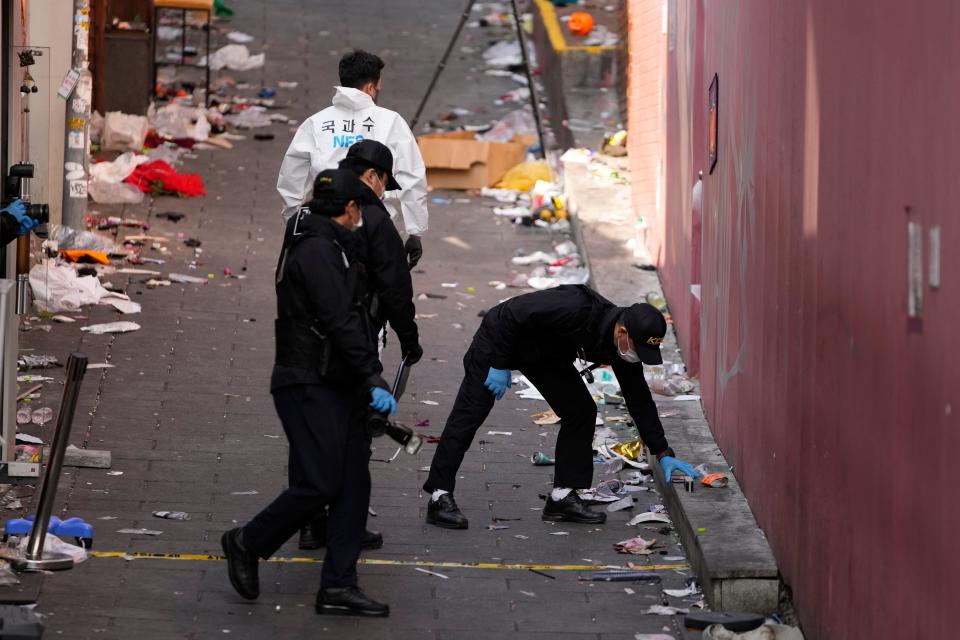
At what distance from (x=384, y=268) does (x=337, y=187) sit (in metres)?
0.76

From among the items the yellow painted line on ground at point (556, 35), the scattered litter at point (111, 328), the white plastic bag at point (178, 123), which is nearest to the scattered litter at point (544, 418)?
the scattered litter at point (111, 328)

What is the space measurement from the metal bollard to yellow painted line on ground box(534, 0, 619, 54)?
34.5ft

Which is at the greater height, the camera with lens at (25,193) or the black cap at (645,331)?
the camera with lens at (25,193)

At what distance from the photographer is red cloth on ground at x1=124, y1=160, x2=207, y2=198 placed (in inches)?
537

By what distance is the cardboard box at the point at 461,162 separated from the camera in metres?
14.4

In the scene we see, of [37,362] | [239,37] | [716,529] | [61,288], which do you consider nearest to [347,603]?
[716,529]

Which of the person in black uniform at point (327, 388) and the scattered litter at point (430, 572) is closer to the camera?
the person in black uniform at point (327, 388)

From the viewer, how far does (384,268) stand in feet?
21.8

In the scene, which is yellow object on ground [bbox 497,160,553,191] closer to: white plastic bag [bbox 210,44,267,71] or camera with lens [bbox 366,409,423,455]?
white plastic bag [bbox 210,44,267,71]

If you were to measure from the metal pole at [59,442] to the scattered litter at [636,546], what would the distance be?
99.9 inches

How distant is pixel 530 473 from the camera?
817 cm

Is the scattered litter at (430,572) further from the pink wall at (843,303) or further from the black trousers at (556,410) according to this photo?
the pink wall at (843,303)

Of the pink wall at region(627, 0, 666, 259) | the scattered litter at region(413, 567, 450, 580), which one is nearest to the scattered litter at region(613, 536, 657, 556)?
the scattered litter at region(413, 567, 450, 580)

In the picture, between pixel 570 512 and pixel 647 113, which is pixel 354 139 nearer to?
pixel 570 512
